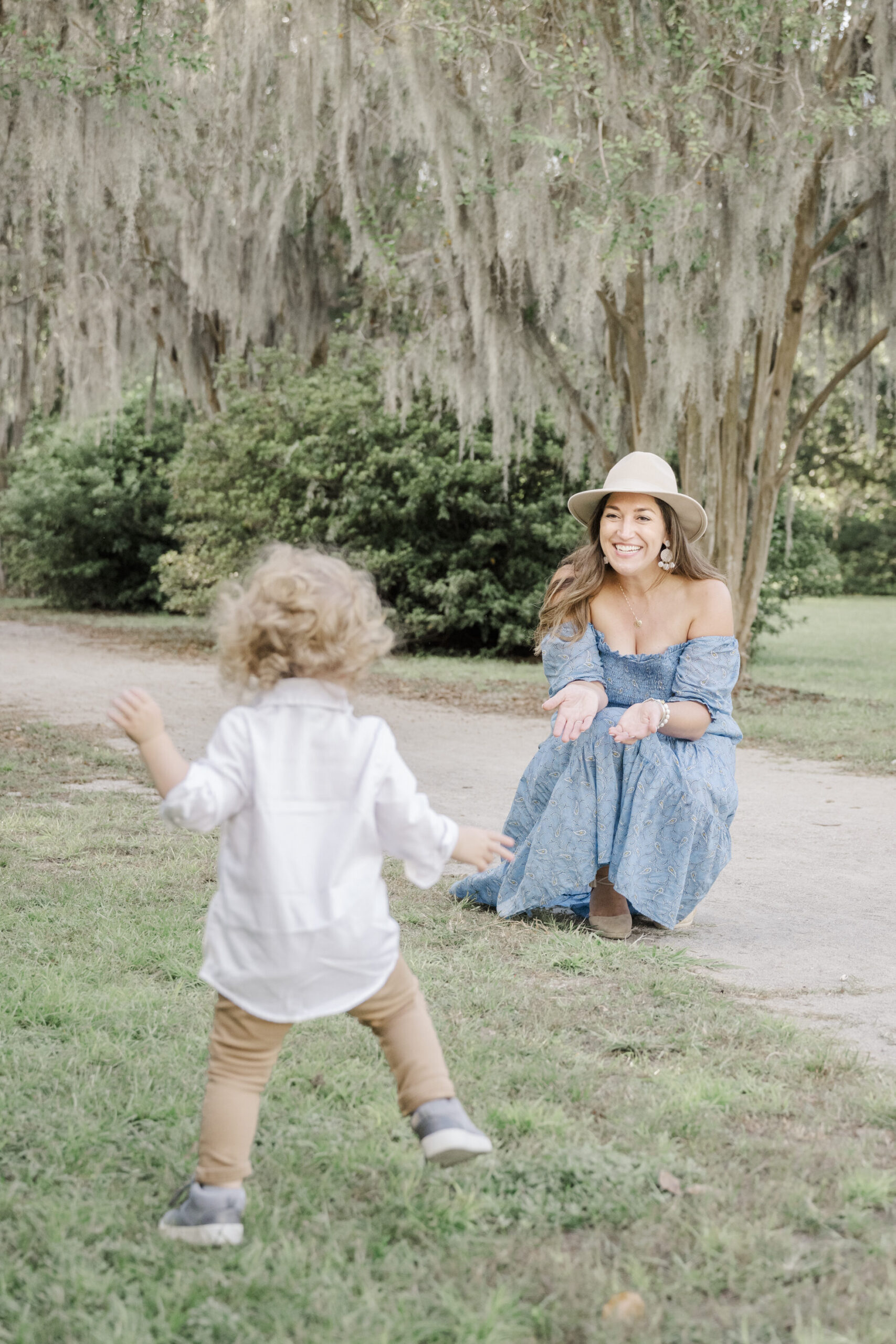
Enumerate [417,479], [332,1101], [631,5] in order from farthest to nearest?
[417,479] < [631,5] < [332,1101]

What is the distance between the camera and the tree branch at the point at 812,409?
1234cm

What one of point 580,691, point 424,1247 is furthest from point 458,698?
point 424,1247

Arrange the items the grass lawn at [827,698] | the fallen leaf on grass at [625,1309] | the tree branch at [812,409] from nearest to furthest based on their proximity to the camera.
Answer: the fallen leaf on grass at [625,1309] → the grass lawn at [827,698] → the tree branch at [812,409]

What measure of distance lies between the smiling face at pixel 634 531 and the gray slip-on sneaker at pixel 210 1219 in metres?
2.65

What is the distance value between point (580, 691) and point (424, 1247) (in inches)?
85.9

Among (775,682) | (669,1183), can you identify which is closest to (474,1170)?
(669,1183)

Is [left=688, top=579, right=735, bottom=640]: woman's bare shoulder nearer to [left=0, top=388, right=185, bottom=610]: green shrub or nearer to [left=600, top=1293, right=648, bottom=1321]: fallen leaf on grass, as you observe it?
[left=600, top=1293, right=648, bottom=1321]: fallen leaf on grass

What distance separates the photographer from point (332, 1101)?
2879mm

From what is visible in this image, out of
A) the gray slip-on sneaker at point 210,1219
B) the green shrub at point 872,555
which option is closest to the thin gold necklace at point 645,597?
the gray slip-on sneaker at point 210,1219

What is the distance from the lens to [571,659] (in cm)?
453

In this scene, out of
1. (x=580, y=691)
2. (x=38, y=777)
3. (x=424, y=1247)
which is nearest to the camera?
(x=424, y=1247)

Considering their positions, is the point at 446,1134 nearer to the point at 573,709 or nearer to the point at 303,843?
the point at 303,843

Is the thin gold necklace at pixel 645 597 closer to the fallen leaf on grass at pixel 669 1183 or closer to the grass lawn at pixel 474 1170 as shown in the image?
the grass lawn at pixel 474 1170

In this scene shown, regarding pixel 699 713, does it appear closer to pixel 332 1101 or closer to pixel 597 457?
pixel 332 1101
